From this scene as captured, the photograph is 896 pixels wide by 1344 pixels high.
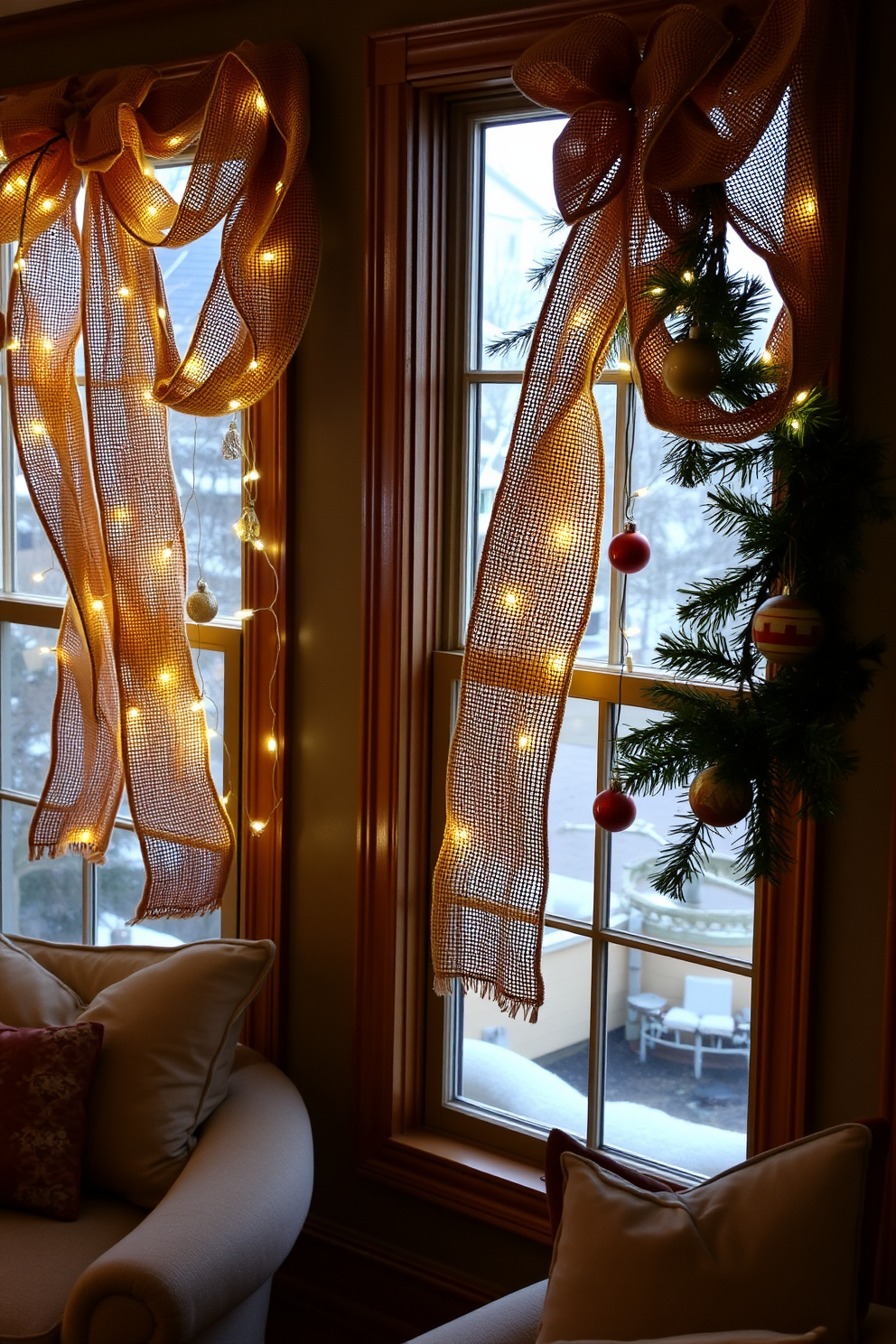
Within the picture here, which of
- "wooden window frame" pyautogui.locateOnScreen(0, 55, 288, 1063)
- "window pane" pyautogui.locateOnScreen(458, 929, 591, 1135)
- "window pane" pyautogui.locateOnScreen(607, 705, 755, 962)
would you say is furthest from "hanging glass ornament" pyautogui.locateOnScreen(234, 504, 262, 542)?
"window pane" pyautogui.locateOnScreen(458, 929, 591, 1135)

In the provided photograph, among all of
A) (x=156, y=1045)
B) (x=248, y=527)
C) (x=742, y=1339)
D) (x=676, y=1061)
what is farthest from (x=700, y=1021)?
(x=248, y=527)

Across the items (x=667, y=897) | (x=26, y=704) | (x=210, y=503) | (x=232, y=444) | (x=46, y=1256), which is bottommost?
(x=46, y=1256)

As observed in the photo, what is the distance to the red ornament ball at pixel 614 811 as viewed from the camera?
189cm

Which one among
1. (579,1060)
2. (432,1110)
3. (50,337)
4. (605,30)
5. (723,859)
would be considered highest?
(605,30)

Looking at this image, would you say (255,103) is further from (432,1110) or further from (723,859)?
(432,1110)

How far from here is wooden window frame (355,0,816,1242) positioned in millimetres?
2217

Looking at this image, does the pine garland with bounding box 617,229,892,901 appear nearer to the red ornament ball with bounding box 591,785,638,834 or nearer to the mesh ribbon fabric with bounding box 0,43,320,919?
the red ornament ball with bounding box 591,785,638,834

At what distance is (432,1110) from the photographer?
2.51 metres

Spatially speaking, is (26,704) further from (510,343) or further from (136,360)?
(510,343)

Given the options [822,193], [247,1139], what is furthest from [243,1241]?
[822,193]

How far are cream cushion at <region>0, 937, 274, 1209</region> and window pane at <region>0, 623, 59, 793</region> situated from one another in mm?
793

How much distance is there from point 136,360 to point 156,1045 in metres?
1.29

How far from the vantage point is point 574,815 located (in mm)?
2307

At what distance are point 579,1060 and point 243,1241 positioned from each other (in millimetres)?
701
